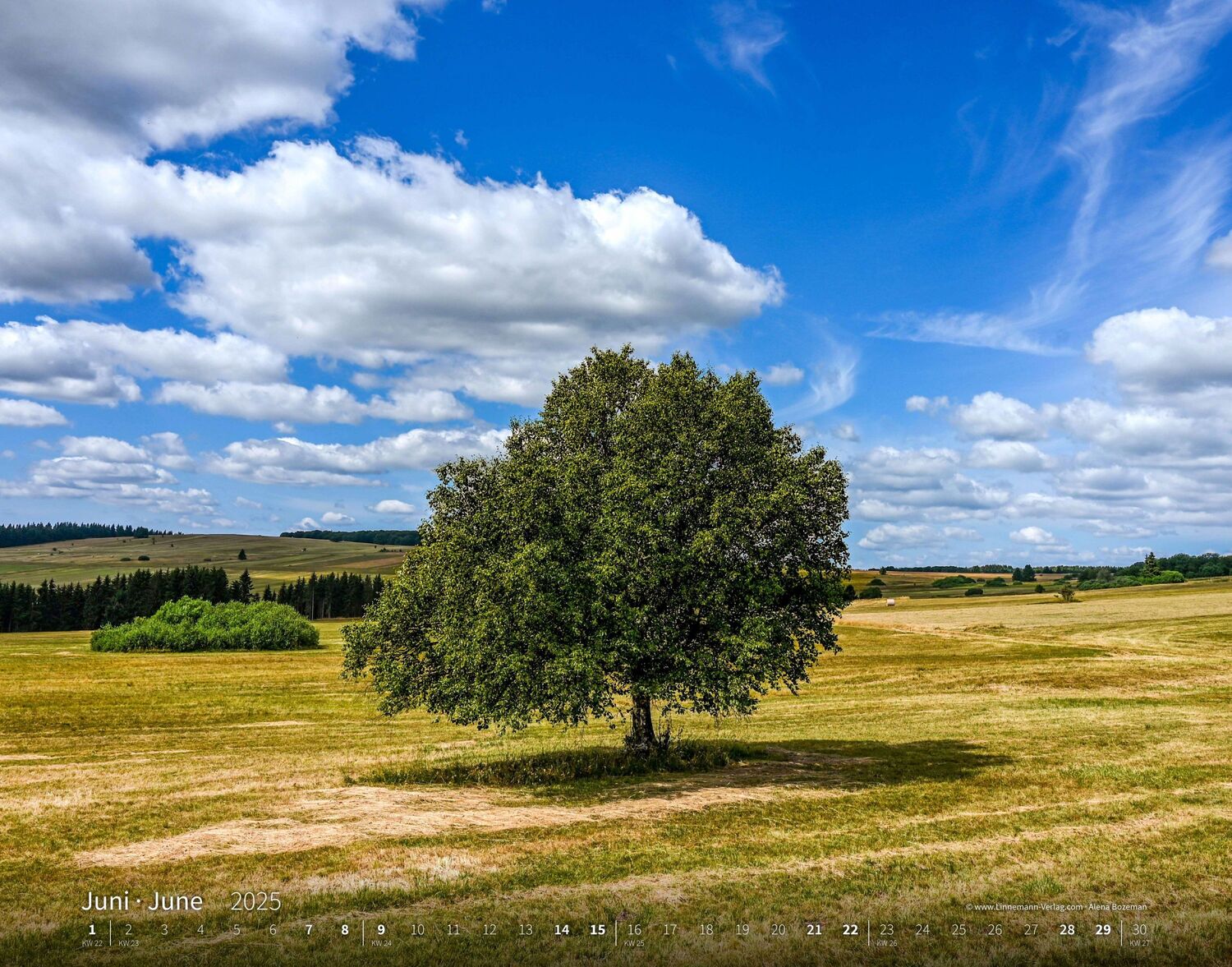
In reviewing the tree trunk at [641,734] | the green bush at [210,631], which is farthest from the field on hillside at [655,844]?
the green bush at [210,631]

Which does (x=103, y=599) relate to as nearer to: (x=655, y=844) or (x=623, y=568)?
(x=623, y=568)

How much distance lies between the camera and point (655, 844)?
73.0 ft

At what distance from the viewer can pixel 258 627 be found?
135625mm

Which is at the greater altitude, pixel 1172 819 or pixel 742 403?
pixel 742 403

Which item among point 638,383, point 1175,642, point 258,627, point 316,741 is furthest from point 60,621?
point 1175,642

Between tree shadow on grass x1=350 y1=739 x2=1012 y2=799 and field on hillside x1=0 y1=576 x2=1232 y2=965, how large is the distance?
0.31 metres

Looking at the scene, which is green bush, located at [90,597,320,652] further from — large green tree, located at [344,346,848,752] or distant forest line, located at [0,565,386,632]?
large green tree, located at [344,346,848,752]

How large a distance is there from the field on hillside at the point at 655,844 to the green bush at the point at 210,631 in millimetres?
85978

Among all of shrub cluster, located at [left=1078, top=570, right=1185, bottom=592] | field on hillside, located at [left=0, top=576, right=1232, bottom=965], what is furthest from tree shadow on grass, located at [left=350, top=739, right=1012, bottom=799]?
shrub cluster, located at [left=1078, top=570, right=1185, bottom=592]

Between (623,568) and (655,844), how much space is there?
11257 millimetres

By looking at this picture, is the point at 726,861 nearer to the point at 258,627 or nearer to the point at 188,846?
the point at 188,846

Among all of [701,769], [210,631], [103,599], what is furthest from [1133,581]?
[103,599]

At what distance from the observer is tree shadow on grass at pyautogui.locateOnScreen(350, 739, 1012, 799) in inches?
1221

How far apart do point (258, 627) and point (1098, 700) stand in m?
126
